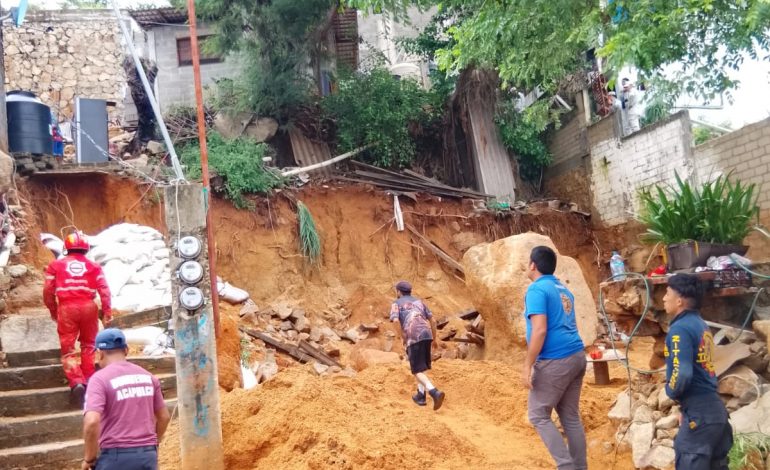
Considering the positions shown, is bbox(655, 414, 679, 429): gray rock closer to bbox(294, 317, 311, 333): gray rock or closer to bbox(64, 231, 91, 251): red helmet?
bbox(64, 231, 91, 251): red helmet

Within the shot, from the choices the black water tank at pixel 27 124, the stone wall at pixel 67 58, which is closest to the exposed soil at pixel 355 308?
the black water tank at pixel 27 124

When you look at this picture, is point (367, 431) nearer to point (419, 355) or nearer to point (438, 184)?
point (419, 355)

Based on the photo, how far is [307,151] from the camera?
49.3ft

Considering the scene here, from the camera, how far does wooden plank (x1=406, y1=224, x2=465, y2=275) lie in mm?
14328

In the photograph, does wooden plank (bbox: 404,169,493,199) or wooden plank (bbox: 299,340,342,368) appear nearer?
wooden plank (bbox: 299,340,342,368)

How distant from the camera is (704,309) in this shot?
19.4 ft

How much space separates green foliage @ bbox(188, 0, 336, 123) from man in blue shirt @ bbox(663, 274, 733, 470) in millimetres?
11939

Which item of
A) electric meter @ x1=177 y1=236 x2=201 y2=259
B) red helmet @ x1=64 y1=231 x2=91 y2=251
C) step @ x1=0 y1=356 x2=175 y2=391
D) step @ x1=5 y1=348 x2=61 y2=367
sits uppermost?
red helmet @ x1=64 y1=231 x2=91 y2=251

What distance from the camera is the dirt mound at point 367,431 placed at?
5570 mm

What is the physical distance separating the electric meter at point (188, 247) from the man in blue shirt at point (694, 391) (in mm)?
4148

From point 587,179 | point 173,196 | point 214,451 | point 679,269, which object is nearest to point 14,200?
point 173,196

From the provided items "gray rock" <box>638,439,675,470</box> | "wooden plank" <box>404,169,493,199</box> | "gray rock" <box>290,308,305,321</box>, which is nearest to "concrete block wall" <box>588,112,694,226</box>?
"wooden plank" <box>404,169,493,199</box>

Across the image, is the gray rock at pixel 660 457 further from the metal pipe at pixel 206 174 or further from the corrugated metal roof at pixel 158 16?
the corrugated metal roof at pixel 158 16

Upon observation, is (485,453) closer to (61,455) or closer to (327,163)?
(61,455)
